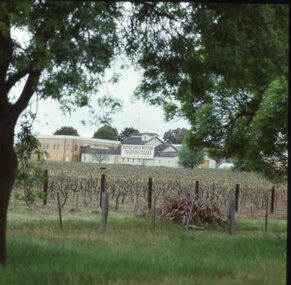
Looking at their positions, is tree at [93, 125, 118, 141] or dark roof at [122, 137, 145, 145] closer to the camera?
tree at [93, 125, 118, 141]

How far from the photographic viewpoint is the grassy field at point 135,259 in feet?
23.8

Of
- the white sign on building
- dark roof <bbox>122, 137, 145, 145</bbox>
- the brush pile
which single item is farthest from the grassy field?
the white sign on building

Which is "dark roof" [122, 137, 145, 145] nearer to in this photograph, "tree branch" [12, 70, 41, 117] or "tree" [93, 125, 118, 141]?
"tree" [93, 125, 118, 141]

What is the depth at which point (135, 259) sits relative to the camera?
29.3ft

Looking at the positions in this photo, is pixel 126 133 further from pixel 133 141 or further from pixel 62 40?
pixel 62 40

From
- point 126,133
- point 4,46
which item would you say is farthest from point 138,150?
point 4,46

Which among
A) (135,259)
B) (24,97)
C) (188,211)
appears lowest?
(135,259)

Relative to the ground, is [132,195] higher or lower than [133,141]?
lower

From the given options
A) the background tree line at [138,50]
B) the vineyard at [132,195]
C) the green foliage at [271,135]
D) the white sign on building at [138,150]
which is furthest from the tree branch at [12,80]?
the white sign on building at [138,150]

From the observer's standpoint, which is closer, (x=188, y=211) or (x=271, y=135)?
(x=271, y=135)

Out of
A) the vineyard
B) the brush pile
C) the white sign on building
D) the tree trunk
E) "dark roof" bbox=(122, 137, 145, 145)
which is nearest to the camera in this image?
the tree trunk

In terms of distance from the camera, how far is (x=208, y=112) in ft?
59.0

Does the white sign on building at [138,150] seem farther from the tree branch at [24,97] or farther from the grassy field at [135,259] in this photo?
the tree branch at [24,97]

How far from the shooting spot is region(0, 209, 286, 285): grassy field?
7242 millimetres
